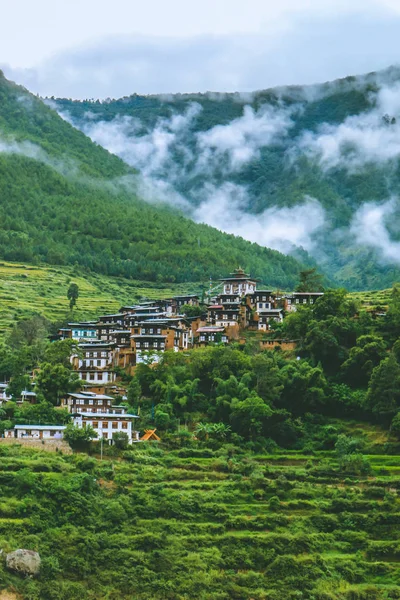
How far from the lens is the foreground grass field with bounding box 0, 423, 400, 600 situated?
49938mm

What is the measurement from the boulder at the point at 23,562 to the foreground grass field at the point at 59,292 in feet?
158

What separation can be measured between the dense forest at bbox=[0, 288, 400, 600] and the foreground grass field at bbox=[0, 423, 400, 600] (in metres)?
0.08

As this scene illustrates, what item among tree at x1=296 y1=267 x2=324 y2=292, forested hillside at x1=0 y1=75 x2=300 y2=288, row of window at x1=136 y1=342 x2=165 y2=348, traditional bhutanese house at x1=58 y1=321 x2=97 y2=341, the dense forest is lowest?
the dense forest

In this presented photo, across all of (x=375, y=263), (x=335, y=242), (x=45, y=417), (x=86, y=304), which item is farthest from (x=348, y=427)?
(x=335, y=242)

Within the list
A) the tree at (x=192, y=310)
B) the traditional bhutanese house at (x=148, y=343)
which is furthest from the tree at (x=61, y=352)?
the tree at (x=192, y=310)

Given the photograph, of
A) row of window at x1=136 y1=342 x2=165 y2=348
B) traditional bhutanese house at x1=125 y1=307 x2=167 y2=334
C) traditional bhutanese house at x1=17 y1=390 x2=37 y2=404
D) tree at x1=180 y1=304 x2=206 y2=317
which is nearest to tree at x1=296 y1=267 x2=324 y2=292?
tree at x1=180 y1=304 x2=206 y2=317

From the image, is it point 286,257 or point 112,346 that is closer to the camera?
point 112,346

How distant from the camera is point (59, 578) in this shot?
49.5 m

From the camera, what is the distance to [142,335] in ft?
270

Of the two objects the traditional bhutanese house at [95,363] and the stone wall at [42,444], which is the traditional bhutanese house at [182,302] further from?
the stone wall at [42,444]

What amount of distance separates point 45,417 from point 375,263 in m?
117

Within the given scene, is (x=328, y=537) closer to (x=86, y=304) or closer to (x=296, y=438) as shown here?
(x=296, y=438)

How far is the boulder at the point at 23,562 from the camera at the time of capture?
A: 48812 millimetres

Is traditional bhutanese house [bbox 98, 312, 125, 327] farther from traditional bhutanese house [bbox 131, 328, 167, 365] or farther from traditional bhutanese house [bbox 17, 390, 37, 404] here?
traditional bhutanese house [bbox 17, 390, 37, 404]
